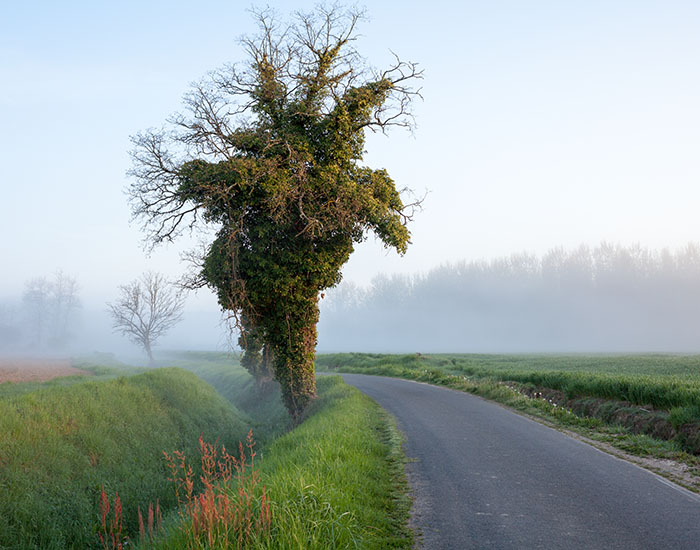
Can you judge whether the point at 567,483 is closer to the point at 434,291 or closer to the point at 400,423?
the point at 400,423

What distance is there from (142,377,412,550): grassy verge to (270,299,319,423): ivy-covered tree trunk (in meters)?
7.38

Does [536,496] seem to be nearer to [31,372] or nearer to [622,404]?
[622,404]

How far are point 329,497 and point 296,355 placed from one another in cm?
1307

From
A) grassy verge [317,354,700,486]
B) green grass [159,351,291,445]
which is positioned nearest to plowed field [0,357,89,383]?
green grass [159,351,291,445]

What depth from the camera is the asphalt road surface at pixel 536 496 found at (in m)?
5.50

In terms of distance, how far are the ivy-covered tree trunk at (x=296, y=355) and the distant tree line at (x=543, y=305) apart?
90.1 metres

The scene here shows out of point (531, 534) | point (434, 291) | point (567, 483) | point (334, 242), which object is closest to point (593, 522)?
point (531, 534)

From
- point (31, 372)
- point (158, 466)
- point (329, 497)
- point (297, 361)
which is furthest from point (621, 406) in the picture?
point (31, 372)

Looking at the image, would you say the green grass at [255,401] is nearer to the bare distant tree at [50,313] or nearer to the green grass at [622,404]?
the green grass at [622,404]

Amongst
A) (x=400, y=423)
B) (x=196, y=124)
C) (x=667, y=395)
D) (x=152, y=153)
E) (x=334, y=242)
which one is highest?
(x=196, y=124)

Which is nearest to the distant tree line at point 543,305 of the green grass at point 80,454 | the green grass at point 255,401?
the green grass at point 255,401

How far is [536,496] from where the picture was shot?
277 inches

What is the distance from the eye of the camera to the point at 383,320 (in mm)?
178000

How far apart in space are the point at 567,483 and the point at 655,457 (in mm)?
3233
